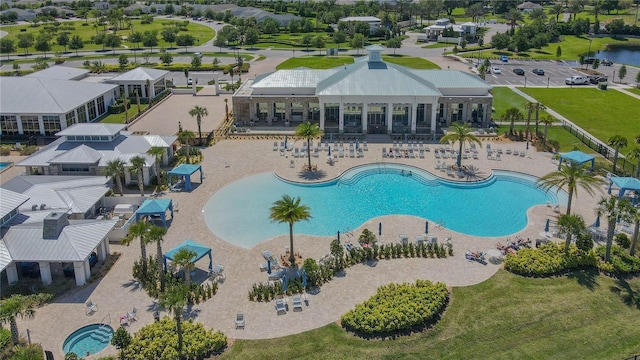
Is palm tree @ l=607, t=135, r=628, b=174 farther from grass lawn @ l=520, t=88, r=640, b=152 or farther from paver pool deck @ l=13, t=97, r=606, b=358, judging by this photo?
paver pool deck @ l=13, t=97, r=606, b=358

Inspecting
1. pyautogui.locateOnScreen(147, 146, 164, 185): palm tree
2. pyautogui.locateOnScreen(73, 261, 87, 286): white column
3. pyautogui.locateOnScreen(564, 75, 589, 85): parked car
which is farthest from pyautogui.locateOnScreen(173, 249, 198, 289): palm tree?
pyautogui.locateOnScreen(564, 75, 589, 85): parked car

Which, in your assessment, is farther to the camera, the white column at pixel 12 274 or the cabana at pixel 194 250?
the cabana at pixel 194 250

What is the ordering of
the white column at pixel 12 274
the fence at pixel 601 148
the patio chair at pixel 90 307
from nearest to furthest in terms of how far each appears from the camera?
the patio chair at pixel 90 307 → the white column at pixel 12 274 → the fence at pixel 601 148

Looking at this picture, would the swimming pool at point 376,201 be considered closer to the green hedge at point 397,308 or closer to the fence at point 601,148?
the fence at point 601,148

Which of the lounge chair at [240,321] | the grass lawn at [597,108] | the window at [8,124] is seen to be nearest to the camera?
the lounge chair at [240,321]

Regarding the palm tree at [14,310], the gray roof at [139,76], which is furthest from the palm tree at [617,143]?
the gray roof at [139,76]

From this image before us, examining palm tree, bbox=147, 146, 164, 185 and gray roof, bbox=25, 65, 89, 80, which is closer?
palm tree, bbox=147, 146, 164, 185

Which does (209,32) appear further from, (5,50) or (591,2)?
(591,2)
